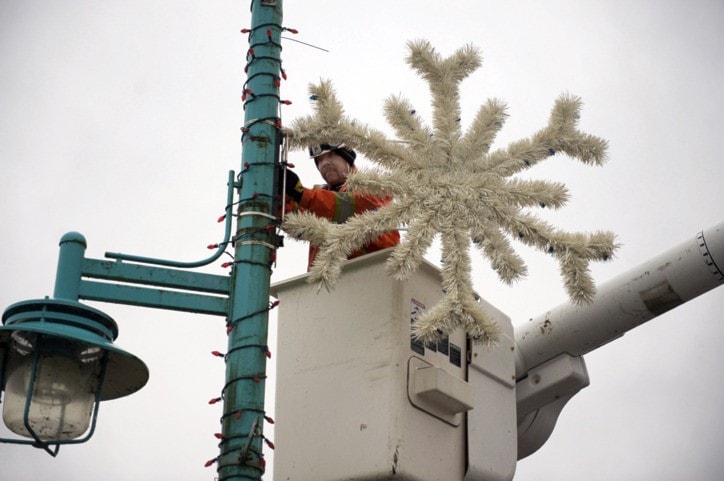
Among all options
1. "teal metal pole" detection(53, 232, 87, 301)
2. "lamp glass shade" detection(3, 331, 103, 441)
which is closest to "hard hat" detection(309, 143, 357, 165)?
"teal metal pole" detection(53, 232, 87, 301)

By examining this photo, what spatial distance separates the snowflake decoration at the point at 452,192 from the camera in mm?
5844

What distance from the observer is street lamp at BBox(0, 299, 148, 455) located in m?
4.94

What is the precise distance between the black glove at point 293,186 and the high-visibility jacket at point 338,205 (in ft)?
0.12

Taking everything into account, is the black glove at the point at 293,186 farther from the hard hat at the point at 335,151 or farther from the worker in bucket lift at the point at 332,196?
the hard hat at the point at 335,151

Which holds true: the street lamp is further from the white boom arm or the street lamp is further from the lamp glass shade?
the white boom arm

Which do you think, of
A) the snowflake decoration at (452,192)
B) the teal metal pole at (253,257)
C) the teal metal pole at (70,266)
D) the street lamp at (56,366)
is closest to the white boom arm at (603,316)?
the snowflake decoration at (452,192)

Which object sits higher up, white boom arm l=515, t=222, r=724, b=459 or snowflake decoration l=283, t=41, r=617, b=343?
white boom arm l=515, t=222, r=724, b=459

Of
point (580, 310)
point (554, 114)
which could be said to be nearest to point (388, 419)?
point (554, 114)

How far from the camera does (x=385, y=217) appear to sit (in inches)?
236

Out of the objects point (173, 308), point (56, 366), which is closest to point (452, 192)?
point (173, 308)

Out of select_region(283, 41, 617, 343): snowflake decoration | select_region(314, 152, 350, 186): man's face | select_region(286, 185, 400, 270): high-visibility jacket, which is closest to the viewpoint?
select_region(283, 41, 617, 343): snowflake decoration

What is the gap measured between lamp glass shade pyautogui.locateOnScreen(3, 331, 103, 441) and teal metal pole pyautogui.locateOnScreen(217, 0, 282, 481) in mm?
709

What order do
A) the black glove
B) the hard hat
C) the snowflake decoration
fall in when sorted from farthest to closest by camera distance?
1. the hard hat
2. the black glove
3. the snowflake decoration

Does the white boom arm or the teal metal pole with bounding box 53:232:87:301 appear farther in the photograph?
the white boom arm
